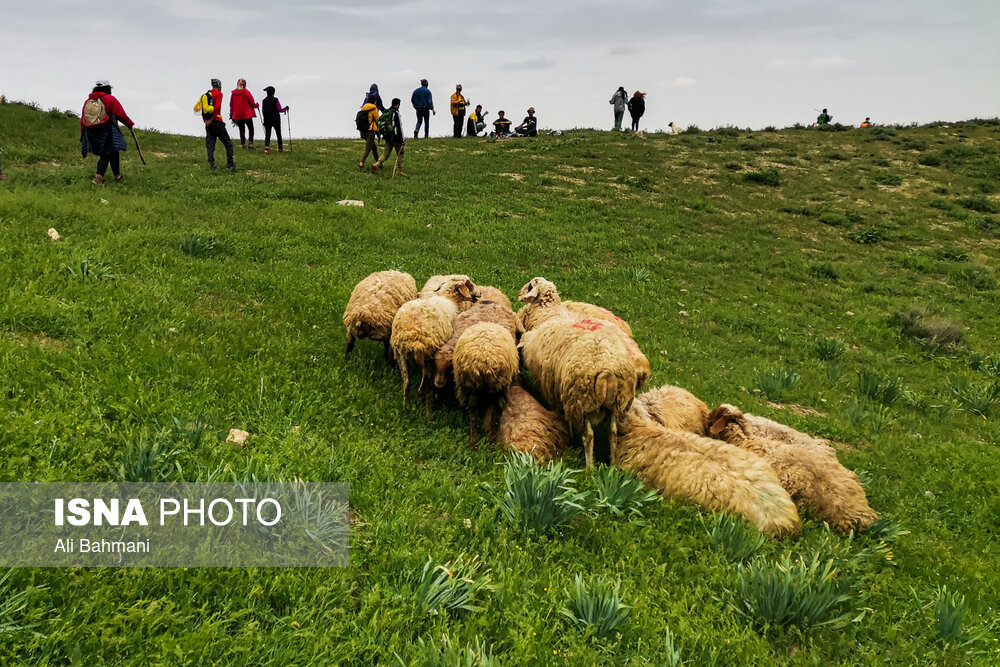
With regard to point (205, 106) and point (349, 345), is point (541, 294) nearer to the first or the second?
point (349, 345)

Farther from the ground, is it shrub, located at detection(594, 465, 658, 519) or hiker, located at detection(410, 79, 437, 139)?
hiker, located at detection(410, 79, 437, 139)

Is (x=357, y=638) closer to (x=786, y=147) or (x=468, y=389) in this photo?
(x=468, y=389)

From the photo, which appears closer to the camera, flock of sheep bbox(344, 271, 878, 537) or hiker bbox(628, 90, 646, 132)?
flock of sheep bbox(344, 271, 878, 537)

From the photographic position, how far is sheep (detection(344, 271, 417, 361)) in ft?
19.9

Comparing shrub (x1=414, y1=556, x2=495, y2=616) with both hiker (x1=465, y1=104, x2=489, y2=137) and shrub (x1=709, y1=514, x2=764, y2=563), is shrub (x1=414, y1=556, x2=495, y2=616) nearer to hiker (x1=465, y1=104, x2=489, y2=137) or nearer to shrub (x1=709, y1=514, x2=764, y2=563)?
shrub (x1=709, y1=514, x2=764, y2=563)

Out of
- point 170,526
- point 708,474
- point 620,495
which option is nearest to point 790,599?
point 620,495

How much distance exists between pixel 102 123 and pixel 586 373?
1310 centimetres

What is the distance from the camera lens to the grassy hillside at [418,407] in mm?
2732

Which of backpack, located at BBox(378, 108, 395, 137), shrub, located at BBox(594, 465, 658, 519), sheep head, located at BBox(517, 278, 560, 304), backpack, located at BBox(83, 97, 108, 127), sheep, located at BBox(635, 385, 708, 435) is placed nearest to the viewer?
shrub, located at BBox(594, 465, 658, 519)

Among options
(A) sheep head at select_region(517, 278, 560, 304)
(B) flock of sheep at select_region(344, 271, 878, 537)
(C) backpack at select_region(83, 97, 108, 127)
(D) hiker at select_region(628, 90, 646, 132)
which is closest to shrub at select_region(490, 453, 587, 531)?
(B) flock of sheep at select_region(344, 271, 878, 537)

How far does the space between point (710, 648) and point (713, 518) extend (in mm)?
1379

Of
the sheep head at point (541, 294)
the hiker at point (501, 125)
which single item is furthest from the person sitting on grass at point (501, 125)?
the sheep head at point (541, 294)

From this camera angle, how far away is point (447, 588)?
2904mm

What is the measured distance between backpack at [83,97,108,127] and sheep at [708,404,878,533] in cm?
1412
